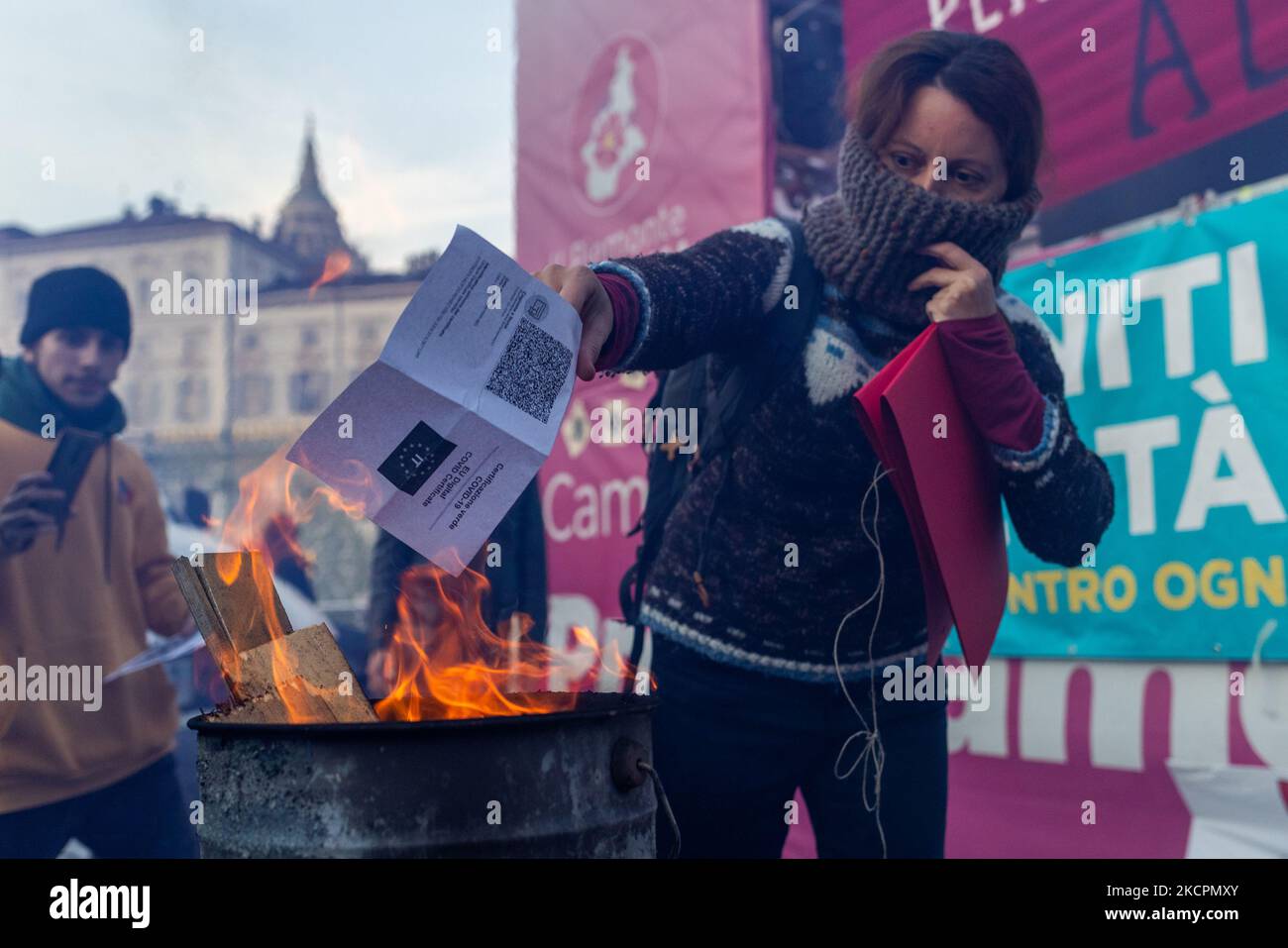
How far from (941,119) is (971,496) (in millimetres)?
835

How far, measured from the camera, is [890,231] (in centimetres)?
233

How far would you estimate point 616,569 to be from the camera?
6.11m

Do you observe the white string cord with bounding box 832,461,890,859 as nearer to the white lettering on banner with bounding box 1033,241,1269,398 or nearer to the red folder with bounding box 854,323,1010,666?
the red folder with bounding box 854,323,1010,666

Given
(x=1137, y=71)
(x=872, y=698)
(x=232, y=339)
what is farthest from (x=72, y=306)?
(x=232, y=339)

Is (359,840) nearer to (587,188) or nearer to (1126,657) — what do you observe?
(1126,657)

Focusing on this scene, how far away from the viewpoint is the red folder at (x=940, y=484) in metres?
2.12

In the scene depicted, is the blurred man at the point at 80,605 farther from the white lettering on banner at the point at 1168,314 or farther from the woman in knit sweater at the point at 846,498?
the white lettering on banner at the point at 1168,314

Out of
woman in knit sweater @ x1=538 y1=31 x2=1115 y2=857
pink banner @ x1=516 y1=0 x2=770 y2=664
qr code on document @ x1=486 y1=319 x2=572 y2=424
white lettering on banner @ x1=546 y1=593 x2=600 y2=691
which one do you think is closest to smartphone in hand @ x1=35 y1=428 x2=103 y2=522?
white lettering on banner @ x1=546 y1=593 x2=600 y2=691

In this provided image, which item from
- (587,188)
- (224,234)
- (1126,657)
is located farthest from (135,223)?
(1126,657)

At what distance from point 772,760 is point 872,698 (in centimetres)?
27

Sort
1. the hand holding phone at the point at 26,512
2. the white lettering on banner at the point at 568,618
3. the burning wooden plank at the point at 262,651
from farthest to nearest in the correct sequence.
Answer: the white lettering on banner at the point at 568,618
the hand holding phone at the point at 26,512
the burning wooden plank at the point at 262,651

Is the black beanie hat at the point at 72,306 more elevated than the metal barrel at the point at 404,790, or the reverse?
the black beanie hat at the point at 72,306

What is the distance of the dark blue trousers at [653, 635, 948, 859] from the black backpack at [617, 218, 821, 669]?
0.67 ft

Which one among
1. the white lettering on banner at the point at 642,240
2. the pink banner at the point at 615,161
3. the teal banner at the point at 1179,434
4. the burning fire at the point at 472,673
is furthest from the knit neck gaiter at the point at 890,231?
the white lettering on banner at the point at 642,240
